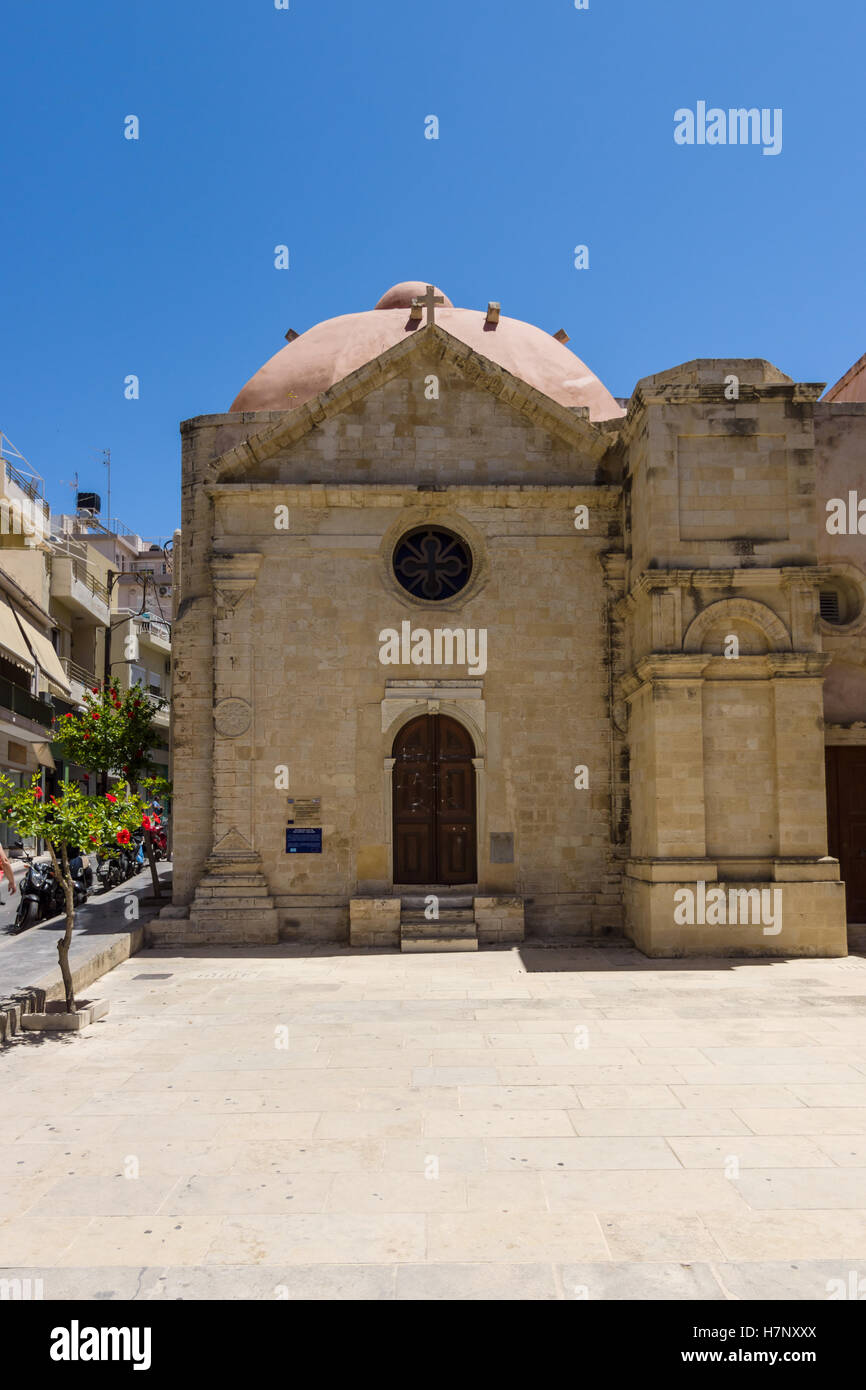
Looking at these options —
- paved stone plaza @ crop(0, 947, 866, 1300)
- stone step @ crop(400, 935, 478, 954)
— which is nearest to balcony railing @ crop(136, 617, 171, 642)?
stone step @ crop(400, 935, 478, 954)

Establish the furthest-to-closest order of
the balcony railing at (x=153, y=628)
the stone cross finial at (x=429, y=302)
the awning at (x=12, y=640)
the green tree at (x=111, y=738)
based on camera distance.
→ the balcony railing at (x=153, y=628) → the awning at (x=12, y=640) → the green tree at (x=111, y=738) → the stone cross finial at (x=429, y=302)

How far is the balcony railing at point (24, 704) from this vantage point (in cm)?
2498

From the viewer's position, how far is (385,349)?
18188mm

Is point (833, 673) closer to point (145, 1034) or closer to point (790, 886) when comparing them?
point (790, 886)

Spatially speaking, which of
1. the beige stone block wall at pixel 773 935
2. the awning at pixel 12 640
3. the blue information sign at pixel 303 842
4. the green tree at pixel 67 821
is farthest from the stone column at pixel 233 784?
the awning at pixel 12 640

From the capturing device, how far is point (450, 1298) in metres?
4.43

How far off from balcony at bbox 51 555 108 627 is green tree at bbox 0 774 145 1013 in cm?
2402

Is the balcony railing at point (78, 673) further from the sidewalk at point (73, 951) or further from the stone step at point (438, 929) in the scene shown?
the stone step at point (438, 929)

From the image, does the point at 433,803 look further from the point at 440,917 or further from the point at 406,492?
the point at 406,492

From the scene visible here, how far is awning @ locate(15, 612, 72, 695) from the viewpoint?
2689cm

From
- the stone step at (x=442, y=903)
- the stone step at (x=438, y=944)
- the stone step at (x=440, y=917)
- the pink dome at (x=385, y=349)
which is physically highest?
the pink dome at (x=385, y=349)

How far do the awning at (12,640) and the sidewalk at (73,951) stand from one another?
7.07m

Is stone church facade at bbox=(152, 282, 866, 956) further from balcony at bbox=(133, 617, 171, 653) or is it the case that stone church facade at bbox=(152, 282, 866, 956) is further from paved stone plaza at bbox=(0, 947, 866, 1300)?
balcony at bbox=(133, 617, 171, 653)

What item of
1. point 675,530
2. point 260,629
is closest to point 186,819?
point 260,629
